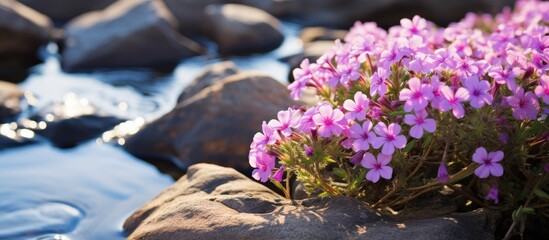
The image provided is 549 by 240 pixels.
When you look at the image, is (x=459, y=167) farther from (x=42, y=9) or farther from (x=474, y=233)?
(x=42, y=9)

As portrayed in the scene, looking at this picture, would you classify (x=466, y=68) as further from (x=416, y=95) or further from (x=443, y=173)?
(x=443, y=173)

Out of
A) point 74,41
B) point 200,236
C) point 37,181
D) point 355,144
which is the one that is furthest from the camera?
point 74,41

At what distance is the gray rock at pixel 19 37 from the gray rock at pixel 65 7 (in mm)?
1616

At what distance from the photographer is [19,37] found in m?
8.26

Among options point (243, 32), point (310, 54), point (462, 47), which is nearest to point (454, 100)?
point (462, 47)

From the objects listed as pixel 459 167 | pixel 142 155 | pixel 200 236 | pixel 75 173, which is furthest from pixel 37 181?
pixel 459 167

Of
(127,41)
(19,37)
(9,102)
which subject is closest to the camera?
(9,102)

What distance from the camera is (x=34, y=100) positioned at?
671 centimetres

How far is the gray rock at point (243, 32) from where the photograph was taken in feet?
28.8

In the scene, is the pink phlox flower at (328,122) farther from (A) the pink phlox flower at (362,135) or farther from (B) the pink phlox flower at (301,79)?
(B) the pink phlox flower at (301,79)

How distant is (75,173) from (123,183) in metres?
0.42

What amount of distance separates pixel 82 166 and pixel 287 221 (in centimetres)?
268

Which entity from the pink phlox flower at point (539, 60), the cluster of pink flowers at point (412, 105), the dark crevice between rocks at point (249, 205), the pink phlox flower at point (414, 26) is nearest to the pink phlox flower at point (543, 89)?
the cluster of pink flowers at point (412, 105)

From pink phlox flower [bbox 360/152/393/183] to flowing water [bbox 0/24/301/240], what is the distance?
1.74 meters
